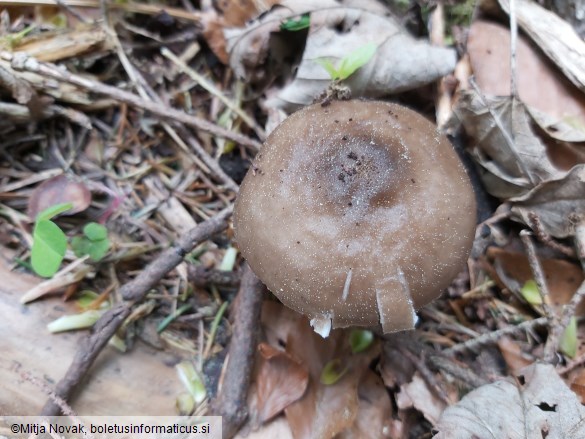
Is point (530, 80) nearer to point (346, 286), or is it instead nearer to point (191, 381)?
point (346, 286)

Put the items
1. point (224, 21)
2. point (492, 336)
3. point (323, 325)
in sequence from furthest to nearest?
point (224, 21), point (492, 336), point (323, 325)

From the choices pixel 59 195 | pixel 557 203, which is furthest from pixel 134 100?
pixel 557 203

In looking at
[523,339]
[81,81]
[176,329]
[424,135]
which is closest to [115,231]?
[176,329]

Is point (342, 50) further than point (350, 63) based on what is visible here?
Yes

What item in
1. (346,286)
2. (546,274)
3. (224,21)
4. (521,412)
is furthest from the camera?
(224,21)

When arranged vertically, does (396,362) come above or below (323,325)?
below

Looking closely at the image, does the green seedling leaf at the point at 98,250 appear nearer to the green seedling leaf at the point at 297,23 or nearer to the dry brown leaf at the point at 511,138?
the green seedling leaf at the point at 297,23

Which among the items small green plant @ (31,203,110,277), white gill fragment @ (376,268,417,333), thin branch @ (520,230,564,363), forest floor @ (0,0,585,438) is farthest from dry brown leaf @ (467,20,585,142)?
small green plant @ (31,203,110,277)
